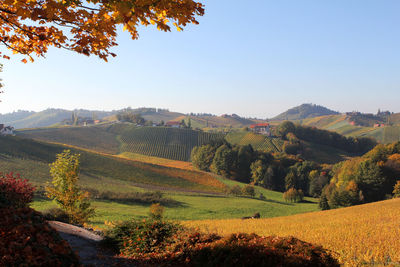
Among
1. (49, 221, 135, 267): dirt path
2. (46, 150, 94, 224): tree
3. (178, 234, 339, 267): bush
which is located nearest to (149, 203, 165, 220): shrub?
(46, 150, 94, 224): tree

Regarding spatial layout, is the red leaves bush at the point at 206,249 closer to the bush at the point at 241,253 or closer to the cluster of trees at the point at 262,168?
the bush at the point at 241,253

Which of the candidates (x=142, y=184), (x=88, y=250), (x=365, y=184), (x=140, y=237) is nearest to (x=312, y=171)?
(x=365, y=184)

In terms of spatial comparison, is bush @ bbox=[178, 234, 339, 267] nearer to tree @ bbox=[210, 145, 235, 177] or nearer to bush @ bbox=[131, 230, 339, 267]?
bush @ bbox=[131, 230, 339, 267]

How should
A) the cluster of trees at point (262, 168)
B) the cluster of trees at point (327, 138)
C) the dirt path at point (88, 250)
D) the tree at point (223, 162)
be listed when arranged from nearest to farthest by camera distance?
1. the dirt path at point (88, 250)
2. the cluster of trees at point (262, 168)
3. the tree at point (223, 162)
4. the cluster of trees at point (327, 138)

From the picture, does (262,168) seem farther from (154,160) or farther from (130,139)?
(130,139)

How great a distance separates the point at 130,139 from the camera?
140375 millimetres

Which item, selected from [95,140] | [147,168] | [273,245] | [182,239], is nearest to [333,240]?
[273,245]

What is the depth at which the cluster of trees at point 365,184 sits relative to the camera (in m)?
58.1

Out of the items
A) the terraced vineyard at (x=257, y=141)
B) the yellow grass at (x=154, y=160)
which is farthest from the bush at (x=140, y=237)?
the terraced vineyard at (x=257, y=141)

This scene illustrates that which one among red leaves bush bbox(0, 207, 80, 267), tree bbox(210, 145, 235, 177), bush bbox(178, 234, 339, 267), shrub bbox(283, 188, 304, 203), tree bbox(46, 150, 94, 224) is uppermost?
red leaves bush bbox(0, 207, 80, 267)

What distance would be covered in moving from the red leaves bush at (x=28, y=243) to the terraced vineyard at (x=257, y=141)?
123m

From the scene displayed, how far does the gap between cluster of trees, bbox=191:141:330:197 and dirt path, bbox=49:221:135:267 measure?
77086mm

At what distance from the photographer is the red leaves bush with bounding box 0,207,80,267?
20.8 feet

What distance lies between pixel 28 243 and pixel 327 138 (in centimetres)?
15741
